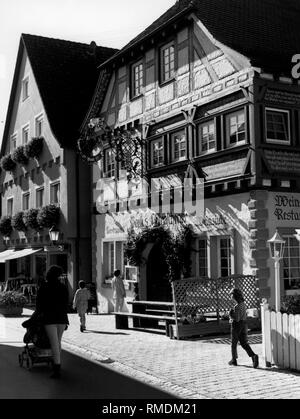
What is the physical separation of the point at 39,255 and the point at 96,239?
23.0 feet

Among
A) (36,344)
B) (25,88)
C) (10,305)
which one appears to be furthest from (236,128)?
(25,88)

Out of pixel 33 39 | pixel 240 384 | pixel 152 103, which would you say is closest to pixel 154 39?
pixel 152 103

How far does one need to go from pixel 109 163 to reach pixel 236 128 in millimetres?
7259

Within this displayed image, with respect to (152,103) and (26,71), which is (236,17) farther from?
(26,71)

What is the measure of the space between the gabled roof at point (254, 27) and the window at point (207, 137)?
7.13 ft

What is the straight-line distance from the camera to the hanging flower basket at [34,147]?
2603cm

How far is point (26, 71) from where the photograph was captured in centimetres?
2855

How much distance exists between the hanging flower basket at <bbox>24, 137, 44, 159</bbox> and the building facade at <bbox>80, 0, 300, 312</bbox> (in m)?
6.76

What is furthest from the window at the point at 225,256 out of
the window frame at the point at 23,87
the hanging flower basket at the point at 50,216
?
the window frame at the point at 23,87

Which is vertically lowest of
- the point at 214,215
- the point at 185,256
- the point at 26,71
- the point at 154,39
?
the point at 185,256

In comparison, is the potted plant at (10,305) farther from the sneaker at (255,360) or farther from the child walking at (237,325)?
the sneaker at (255,360)

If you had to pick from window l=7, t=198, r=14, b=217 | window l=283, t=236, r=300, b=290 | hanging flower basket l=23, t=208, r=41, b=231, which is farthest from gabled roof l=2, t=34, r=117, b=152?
window l=283, t=236, r=300, b=290

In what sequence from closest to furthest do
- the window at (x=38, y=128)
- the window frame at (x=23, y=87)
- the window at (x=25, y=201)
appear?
the window at (x=38, y=128) → the window at (x=25, y=201) → the window frame at (x=23, y=87)
